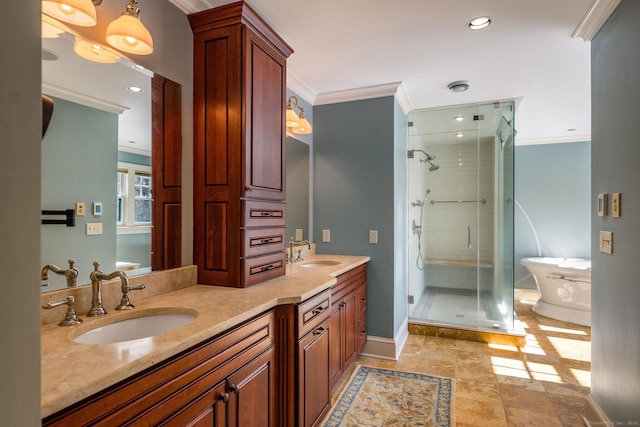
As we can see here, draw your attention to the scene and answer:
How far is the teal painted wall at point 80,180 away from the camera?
123cm

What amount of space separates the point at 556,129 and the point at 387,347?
3.85 m

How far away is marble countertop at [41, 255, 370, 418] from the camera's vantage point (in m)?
0.77

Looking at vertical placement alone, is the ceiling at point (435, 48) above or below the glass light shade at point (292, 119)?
above

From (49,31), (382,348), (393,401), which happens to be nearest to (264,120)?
(49,31)

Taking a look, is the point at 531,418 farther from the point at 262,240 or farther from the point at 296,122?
the point at 296,122

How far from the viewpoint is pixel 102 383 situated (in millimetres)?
790

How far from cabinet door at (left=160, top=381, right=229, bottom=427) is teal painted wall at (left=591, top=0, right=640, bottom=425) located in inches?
70.6

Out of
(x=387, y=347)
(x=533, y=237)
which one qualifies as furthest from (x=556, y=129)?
(x=387, y=347)

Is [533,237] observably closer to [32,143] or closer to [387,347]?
[387,347]

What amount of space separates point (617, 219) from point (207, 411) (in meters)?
2.11

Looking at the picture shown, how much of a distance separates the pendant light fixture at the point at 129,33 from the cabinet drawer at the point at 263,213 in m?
0.83

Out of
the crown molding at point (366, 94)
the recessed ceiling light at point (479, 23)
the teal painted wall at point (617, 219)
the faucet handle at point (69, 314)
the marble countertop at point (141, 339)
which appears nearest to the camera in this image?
the marble countertop at point (141, 339)

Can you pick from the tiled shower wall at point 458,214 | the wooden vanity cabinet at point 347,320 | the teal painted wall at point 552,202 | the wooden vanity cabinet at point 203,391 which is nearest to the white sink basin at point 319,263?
the wooden vanity cabinet at point 347,320

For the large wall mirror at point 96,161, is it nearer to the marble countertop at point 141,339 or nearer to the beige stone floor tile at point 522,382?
the marble countertop at point 141,339
